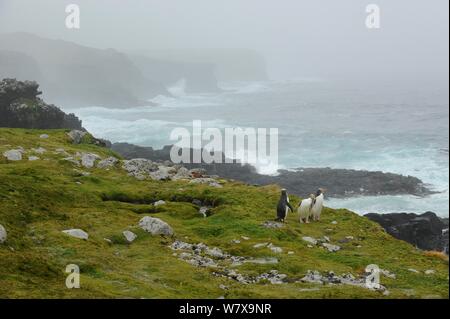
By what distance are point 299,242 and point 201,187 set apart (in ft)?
36.6

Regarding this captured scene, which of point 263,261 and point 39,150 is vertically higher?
point 39,150

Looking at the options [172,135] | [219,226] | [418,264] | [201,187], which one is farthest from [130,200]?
[172,135]

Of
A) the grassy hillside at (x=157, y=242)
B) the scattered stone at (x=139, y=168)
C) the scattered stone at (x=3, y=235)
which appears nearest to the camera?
the grassy hillside at (x=157, y=242)

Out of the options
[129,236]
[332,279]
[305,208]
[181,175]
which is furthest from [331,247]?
[181,175]

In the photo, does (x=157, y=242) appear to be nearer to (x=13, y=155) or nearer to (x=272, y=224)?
(x=272, y=224)

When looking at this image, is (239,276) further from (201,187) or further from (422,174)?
(422,174)

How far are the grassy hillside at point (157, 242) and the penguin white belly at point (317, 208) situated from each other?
2.31 feet

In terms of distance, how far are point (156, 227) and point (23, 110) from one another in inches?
1918

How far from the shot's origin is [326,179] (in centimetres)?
7719

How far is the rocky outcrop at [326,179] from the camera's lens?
7231cm

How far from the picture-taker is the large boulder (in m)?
23.8

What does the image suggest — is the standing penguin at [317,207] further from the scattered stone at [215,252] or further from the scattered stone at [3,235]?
the scattered stone at [3,235]

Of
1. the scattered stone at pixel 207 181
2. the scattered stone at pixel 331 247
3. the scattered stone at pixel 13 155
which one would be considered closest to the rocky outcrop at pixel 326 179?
the scattered stone at pixel 207 181
